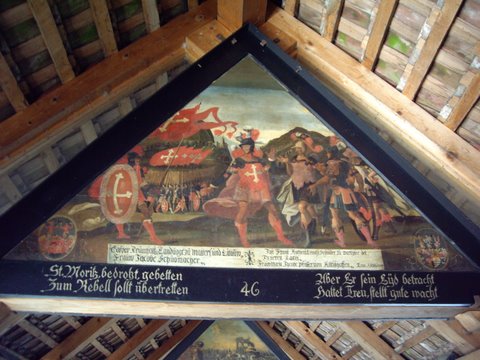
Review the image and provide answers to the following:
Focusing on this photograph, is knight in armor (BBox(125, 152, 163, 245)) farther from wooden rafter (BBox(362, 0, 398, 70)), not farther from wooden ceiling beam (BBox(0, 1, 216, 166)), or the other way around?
wooden rafter (BBox(362, 0, 398, 70))

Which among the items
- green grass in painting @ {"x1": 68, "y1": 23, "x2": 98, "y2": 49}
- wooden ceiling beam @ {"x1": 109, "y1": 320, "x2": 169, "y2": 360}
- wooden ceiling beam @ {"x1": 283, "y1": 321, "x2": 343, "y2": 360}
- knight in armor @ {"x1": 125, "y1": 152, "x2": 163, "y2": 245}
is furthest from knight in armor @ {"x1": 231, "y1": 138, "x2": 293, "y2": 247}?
wooden ceiling beam @ {"x1": 109, "y1": 320, "x2": 169, "y2": 360}

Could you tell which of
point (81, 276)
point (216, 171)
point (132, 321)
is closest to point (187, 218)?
point (216, 171)

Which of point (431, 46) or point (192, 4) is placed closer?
point (431, 46)

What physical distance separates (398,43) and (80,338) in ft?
16.2

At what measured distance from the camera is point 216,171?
3.98 metres

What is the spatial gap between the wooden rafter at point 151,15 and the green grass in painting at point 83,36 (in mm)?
470

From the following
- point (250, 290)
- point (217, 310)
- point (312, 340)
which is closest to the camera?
point (250, 290)

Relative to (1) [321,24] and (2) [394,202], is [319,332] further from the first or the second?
(1) [321,24]

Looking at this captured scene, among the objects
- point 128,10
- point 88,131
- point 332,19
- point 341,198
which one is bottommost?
point 341,198

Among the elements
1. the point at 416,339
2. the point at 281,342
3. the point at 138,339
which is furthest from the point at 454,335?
the point at 138,339

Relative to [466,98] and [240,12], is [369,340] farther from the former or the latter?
[240,12]

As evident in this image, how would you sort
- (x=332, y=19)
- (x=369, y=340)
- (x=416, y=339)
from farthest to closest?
(x=369, y=340) < (x=416, y=339) < (x=332, y=19)

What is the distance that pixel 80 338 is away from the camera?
6449mm

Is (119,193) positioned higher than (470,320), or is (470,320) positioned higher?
(119,193)
